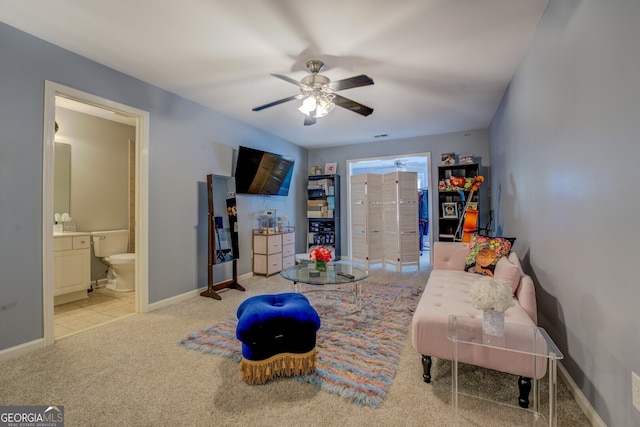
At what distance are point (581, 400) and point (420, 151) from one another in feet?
14.9

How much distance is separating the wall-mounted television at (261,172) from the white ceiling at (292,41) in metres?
0.94

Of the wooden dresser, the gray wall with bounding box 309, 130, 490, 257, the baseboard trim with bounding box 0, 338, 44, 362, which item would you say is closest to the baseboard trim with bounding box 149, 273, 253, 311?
the baseboard trim with bounding box 0, 338, 44, 362

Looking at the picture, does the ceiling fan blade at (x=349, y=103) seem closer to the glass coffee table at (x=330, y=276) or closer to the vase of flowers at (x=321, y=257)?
the vase of flowers at (x=321, y=257)

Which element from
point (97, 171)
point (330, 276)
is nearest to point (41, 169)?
point (97, 171)

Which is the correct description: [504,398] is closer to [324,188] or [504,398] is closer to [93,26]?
[93,26]

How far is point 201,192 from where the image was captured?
370 centimetres

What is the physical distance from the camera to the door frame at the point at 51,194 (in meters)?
2.29

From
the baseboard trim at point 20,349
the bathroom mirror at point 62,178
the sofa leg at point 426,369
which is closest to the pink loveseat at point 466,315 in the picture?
the sofa leg at point 426,369

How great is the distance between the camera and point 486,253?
2.63 m

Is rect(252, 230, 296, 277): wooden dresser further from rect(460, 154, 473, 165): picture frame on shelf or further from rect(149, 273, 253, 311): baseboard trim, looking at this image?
rect(460, 154, 473, 165): picture frame on shelf

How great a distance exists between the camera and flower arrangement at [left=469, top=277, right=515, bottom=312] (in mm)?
1424

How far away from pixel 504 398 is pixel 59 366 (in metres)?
3.01

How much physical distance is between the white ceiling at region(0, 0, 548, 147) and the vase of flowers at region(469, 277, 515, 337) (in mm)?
1884

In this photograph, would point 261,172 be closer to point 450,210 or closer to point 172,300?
point 172,300
